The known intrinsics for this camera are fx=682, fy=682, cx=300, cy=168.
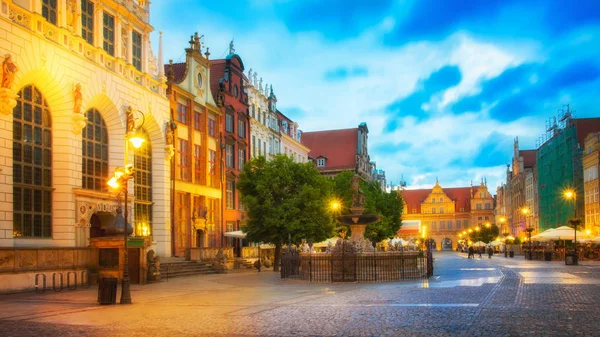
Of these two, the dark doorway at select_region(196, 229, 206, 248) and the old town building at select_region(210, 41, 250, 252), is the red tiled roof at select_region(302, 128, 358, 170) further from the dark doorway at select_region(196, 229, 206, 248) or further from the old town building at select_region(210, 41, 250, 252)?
the dark doorway at select_region(196, 229, 206, 248)

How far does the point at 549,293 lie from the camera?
20000 millimetres

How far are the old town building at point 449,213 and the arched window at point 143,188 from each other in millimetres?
112420

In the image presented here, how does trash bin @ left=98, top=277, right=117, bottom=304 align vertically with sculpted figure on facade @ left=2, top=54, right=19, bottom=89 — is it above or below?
below

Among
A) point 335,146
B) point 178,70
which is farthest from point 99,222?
point 335,146

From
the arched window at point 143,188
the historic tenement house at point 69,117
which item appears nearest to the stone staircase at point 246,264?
the arched window at point 143,188

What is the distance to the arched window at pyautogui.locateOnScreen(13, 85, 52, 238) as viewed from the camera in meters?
28.0

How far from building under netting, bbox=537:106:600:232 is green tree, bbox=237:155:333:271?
3009 cm

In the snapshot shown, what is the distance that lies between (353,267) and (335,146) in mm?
75027

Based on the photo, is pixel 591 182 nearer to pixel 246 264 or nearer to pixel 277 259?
pixel 277 259

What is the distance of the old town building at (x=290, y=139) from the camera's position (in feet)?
234

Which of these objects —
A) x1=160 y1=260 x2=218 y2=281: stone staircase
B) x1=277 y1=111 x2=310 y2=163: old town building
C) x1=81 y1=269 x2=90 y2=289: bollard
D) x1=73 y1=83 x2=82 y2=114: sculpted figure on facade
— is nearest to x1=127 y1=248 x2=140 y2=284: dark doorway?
x1=81 y1=269 x2=90 y2=289: bollard

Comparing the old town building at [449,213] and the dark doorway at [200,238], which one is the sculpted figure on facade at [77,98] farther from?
the old town building at [449,213]

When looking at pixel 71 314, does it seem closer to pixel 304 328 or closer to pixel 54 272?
pixel 304 328

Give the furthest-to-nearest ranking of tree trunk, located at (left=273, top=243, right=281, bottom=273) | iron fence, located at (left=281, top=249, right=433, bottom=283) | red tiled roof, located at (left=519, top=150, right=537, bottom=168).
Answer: red tiled roof, located at (left=519, top=150, right=537, bottom=168) → tree trunk, located at (left=273, top=243, right=281, bottom=273) → iron fence, located at (left=281, top=249, right=433, bottom=283)
